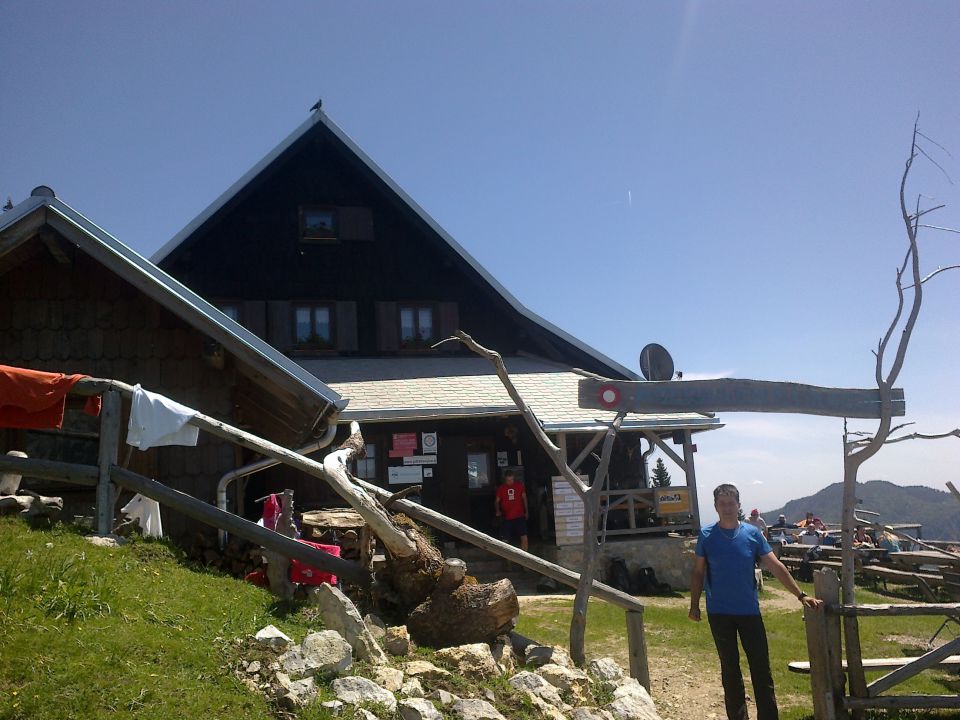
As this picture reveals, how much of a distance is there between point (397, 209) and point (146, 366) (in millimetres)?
9925

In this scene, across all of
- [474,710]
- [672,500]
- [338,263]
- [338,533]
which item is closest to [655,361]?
[672,500]

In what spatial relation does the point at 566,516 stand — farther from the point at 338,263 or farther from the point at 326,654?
the point at 326,654

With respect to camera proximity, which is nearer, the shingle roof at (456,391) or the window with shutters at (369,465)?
the shingle roof at (456,391)

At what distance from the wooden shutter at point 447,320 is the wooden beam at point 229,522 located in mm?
11656

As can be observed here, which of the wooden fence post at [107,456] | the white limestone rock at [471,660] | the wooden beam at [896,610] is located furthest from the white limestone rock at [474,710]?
the wooden fence post at [107,456]

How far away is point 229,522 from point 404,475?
30.2 feet

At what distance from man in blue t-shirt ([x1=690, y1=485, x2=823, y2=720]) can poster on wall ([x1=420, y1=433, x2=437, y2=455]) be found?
1043 cm

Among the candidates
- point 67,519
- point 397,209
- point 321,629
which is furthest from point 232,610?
point 397,209

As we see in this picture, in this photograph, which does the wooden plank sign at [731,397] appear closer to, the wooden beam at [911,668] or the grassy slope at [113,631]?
the wooden beam at [911,668]

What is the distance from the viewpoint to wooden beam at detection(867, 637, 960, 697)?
20.6 feet

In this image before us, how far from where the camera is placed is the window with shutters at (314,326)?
17688 mm

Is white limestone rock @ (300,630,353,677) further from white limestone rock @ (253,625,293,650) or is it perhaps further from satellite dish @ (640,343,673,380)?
satellite dish @ (640,343,673,380)

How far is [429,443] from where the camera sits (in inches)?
634

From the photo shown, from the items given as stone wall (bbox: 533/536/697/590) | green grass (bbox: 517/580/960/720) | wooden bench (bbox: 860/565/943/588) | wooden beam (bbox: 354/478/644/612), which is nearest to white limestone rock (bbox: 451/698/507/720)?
wooden beam (bbox: 354/478/644/612)
